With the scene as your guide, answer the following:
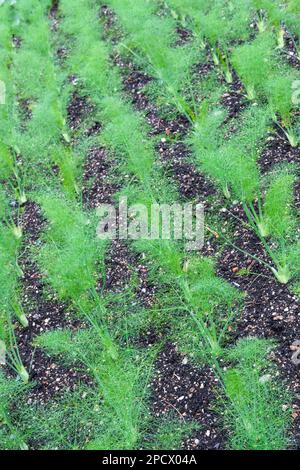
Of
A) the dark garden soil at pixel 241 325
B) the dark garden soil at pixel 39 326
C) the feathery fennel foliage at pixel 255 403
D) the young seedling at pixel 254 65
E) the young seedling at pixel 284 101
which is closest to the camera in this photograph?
the feathery fennel foliage at pixel 255 403

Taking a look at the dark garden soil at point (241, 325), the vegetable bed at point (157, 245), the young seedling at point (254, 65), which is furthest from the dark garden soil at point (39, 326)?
the young seedling at point (254, 65)

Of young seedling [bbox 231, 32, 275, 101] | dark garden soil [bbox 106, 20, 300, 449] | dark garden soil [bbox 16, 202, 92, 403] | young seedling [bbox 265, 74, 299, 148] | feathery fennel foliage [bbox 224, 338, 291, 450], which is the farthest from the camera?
young seedling [bbox 231, 32, 275, 101]

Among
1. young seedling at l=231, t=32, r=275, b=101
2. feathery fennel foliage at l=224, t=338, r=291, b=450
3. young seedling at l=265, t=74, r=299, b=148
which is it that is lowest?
feathery fennel foliage at l=224, t=338, r=291, b=450

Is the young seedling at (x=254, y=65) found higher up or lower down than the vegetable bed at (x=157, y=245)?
higher up

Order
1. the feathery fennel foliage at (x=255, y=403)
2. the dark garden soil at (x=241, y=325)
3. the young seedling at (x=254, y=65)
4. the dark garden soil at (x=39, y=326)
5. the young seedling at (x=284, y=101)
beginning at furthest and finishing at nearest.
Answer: the young seedling at (x=254, y=65) < the young seedling at (x=284, y=101) < the dark garden soil at (x=39, y=326) < the dark garden soil at (x=241, y=325) < the feathery fennel foliage at (x=255, y=403)

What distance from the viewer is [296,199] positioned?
10.5ft

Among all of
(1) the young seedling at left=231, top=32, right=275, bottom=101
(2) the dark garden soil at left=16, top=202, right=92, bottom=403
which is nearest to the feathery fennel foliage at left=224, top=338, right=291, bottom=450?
(2) the dark garden soil at left=16, top=202, right=92, bottom=403

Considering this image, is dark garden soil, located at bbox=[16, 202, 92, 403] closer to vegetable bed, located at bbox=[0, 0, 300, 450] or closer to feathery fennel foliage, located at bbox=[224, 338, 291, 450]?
vegetable bed, located at bbox=[0, 0, 300, 450]

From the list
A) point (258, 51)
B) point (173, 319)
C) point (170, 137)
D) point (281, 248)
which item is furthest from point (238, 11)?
point (173, 319)

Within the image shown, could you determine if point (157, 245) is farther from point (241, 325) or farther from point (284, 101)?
point (284, 101)

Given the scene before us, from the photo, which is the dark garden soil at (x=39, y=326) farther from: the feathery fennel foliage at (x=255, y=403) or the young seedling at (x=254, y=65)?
the young seedling at (x=254, y=65)

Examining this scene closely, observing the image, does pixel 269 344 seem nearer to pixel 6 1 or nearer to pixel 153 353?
pixel 153 353

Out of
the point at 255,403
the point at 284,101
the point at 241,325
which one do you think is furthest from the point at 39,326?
the point at 284,101
